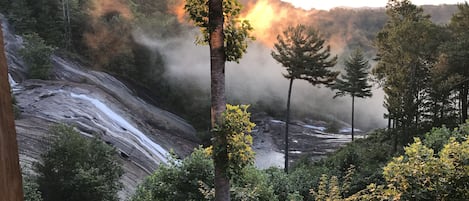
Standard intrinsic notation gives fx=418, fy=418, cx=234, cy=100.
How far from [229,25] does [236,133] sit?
1.08m

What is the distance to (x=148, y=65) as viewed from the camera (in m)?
31.6

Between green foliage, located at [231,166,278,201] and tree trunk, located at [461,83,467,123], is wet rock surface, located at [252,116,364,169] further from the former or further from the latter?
green foliage, located at [231,166,278,201]

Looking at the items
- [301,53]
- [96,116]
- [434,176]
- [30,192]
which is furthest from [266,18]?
[434,176]

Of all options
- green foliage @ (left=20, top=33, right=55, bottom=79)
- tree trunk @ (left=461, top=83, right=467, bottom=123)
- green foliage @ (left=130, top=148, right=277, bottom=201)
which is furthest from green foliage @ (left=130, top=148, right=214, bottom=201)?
green foliage @ (left=20, top=33, right=55, bottom=79)

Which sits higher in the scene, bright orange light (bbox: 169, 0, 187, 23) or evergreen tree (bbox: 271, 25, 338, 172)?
bright orange light (bbox: 169, 0, 187, 23)

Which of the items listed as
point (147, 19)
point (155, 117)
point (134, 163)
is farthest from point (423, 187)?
point (147, 19)

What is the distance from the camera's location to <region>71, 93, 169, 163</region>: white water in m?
20.4

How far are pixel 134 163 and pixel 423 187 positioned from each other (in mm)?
14763

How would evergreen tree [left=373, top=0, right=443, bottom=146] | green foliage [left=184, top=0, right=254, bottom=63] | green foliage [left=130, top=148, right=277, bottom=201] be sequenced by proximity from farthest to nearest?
1. evergreen tree [left=373, top=0, right=443, bottom=146]
2. green foliage [left=130, top=148, right=277, bottom=201]
3. green foliage [left=184, top=0, right=254, bottom=63]

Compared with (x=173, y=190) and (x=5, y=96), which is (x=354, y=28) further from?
(x=5, y=96)

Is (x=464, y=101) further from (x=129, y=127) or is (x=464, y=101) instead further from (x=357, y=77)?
(x=129, y=127)

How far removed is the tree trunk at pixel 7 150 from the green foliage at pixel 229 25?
3.16 metres

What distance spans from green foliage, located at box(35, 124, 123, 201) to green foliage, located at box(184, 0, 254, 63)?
29.1ft

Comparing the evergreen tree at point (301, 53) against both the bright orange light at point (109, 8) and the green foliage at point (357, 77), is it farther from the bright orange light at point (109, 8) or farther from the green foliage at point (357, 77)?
the bright orange light at point (109, 8)
